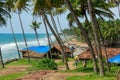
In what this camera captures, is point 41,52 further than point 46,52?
Yes

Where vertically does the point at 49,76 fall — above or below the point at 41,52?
above

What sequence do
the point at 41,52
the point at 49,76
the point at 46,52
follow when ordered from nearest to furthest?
the point at 49,76, the point at 46,52, the point at 41,52

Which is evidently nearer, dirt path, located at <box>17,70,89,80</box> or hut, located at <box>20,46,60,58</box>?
dirt path, located at <box>17,70,89,80</box>

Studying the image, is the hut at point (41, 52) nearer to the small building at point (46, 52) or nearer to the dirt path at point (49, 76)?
the small building at point (46, 52)

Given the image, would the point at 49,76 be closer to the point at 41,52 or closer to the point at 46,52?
the point at 46,52

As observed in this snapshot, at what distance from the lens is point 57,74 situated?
24625 millimetres

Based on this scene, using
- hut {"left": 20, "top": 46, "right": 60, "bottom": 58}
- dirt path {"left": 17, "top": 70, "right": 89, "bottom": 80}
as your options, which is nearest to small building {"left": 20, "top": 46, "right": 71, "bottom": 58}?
hut {"left": 20, "top": 46, "right": 60, "bottom": 58}

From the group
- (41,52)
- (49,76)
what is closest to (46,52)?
(41,52)

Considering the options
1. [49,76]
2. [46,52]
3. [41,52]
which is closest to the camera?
[49,76]

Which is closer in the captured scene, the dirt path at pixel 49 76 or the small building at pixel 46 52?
the dirt path at pixel 49 76

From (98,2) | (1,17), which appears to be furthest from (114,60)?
(1,17)

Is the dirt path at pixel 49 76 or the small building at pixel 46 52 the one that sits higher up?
the dirt path at pixel 49 76

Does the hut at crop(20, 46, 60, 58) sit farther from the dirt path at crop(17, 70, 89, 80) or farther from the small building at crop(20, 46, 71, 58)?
the dirt path at crop(17, 70, 89, 80)

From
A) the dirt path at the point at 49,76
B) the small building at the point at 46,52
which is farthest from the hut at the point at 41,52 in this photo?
the dirt path at the point at 49,76
